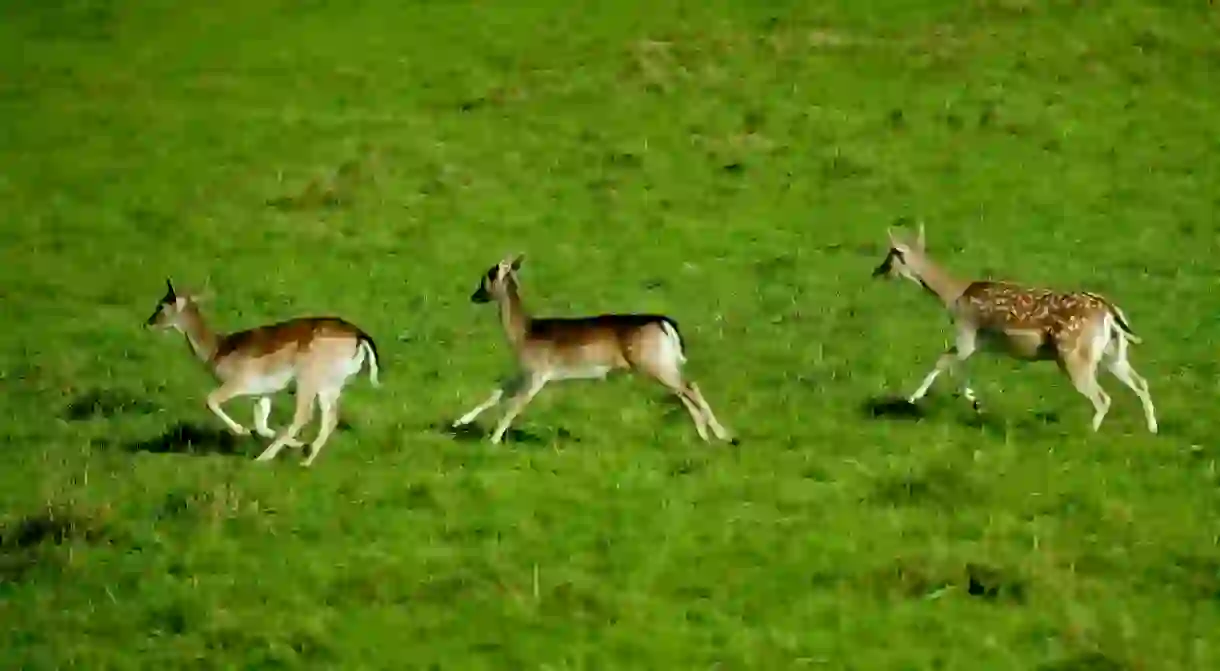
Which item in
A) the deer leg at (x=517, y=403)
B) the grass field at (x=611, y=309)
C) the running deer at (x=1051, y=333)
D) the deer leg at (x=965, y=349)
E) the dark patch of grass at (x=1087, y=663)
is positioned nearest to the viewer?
the dark patch of grass at (x=1087, y=663)

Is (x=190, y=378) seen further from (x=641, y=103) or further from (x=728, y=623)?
(x=641, y=103)

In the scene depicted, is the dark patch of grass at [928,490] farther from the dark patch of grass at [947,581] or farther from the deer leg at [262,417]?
the deer leg at [262,417]

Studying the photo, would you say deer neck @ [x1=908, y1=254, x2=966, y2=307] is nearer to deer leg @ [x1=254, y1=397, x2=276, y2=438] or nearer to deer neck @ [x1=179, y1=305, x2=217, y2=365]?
deer leg @ [x1=254, y1=397, x2=276, y2=438]

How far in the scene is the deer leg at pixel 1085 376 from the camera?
13.9 metres

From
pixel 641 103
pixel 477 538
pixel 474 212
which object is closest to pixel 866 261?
pixel 474 212

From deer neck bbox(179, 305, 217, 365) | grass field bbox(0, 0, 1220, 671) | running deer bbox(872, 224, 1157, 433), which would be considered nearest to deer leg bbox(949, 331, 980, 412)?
running deer bbox(872, 224, 1157, 433)

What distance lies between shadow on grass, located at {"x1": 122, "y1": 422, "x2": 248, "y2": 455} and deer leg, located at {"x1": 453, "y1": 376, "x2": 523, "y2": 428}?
1.63 m

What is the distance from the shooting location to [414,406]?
15.1 m

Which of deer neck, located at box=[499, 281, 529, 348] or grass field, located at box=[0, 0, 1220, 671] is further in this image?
deer neck, located at box=[499, 281, 529, 348]

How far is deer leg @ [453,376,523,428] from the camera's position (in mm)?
13781

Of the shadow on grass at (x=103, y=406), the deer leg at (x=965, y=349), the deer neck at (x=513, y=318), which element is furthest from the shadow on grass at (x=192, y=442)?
the deer leg at (x=965, y=349)

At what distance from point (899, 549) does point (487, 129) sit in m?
19.1

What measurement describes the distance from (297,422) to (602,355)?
2.38 meters

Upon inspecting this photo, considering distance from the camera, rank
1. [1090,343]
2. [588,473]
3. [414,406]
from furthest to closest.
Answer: [414,406], [1090,343], [588,473]
